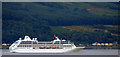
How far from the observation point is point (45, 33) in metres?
72.9

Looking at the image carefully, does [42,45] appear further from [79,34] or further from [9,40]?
[79,34]

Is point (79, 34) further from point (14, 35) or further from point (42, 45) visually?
point (42, 45)

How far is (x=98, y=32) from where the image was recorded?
7475 centimetres

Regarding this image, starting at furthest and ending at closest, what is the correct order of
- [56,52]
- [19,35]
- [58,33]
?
1. [58,33]
2. [19,35]
3. [56,52]

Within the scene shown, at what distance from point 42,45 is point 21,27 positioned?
20.7 metres

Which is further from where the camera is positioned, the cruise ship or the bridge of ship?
the bridge of ship

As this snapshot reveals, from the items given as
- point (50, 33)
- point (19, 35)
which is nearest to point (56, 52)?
point (19, 35)

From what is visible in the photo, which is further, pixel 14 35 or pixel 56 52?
pixel 14 35

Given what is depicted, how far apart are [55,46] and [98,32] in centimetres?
2546

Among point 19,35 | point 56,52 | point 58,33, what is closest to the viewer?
point 56,52

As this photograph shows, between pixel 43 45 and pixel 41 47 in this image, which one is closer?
pixel 41 47

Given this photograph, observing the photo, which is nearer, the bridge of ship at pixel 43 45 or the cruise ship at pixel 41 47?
the cruise ship at pixel 41 47

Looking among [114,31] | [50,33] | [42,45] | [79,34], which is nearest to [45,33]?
[50,33]

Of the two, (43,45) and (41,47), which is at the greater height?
(43,45)
